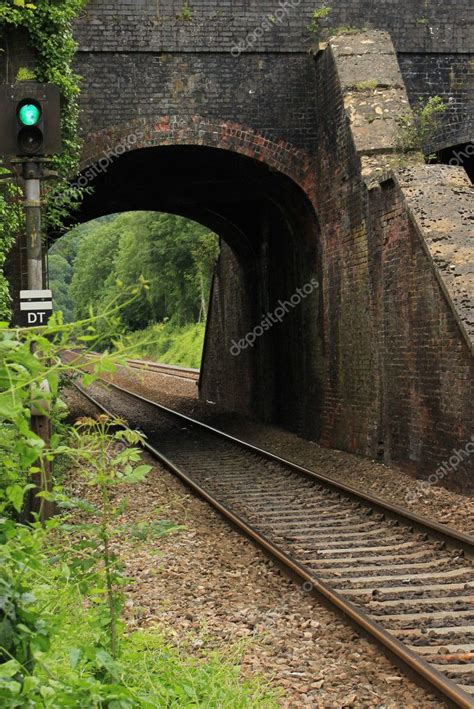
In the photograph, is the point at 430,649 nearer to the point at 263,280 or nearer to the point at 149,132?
the point at 149,132

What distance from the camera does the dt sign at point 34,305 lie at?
7.59 metres

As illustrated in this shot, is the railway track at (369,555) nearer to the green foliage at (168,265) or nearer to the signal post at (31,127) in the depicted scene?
the signal post at (31,127)

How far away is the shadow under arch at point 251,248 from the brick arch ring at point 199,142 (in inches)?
4.1

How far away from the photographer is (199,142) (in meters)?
14.9

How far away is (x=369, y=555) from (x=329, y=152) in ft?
28.5

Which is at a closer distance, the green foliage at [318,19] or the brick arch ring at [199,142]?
the brick arch ring at [199,142]

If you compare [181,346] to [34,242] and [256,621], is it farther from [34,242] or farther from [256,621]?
[256,621]

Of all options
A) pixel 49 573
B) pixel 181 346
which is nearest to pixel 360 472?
pixel 49 573

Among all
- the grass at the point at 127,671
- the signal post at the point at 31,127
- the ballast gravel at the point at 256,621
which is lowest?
the ballast gravel at the point at 256,621

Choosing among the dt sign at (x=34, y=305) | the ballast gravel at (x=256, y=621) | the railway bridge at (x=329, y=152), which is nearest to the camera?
the ballast gravel at (x=256, y=621)

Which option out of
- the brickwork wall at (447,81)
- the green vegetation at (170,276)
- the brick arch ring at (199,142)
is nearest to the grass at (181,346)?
the green vegetation at (170,276)

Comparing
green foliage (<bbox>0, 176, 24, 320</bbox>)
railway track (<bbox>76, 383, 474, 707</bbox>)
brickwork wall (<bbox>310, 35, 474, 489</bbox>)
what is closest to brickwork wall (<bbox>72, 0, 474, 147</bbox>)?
brickwork wall (<bbox>310, 35, 474, 489</bbox>)

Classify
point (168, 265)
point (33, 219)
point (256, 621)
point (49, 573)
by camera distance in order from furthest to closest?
point (168, 265) → point (33, 219) → point (256, 621) → point (49, 573)

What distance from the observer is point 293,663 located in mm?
5152
